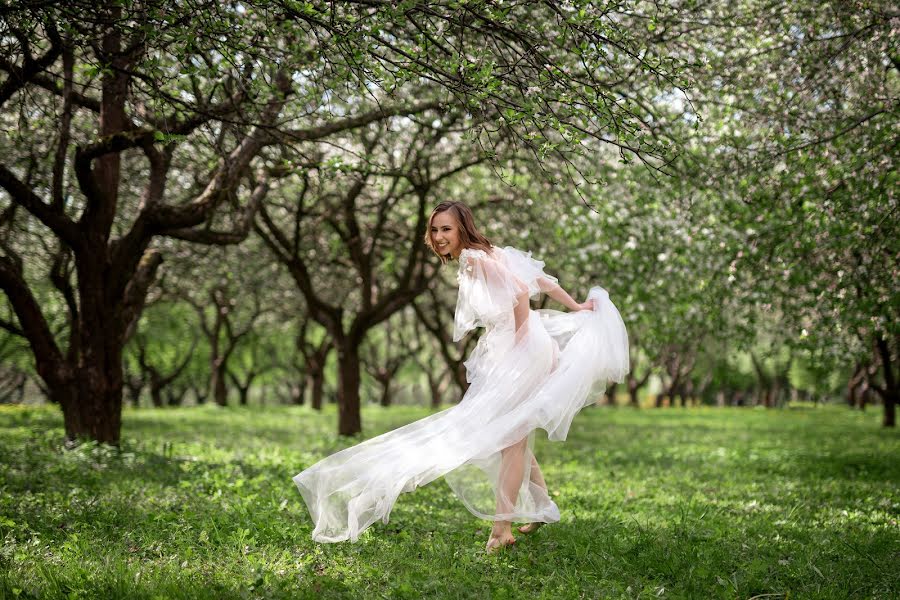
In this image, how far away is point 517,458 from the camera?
5.85 m

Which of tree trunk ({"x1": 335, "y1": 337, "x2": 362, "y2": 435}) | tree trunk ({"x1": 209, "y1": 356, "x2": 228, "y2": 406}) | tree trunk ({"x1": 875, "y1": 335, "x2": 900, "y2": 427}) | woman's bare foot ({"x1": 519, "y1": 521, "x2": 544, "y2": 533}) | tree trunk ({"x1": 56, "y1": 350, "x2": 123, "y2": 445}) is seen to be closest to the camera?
woman's bare foot ({"x1": 519, "y1": 521, "x2": 544, "y2": 533})

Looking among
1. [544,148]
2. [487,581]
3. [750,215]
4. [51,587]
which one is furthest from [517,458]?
[750,215]

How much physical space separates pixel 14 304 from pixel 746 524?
9.87 m

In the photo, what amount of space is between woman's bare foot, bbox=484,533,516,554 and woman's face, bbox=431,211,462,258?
231 centimetres

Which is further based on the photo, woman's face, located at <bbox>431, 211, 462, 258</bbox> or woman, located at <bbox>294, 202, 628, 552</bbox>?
woman's face, located at <bbox>431, 211, 462, 258</bbox>

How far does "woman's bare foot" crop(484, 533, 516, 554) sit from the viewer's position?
18.7ft

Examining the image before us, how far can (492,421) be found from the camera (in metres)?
5.71

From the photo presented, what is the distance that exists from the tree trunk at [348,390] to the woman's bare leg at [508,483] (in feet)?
34.4

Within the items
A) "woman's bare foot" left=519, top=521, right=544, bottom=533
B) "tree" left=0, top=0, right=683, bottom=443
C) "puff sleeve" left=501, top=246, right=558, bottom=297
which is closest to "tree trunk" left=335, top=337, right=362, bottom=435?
"tree" left=0, top=0, right=683, bottom=443

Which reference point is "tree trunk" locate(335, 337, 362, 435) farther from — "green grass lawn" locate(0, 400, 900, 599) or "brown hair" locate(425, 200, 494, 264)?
"brown hair" locate(425, 200, 494, 264)

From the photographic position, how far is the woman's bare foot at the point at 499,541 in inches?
225

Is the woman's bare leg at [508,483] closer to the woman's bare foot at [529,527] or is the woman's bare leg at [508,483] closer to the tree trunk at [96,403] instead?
the woman's bare foot at [529,527]

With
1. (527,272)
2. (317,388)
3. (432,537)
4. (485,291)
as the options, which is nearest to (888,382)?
(527,272)

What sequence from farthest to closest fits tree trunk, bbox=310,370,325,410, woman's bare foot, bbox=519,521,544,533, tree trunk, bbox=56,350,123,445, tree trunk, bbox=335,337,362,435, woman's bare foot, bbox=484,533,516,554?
tree trunk, bbox=310,370,325,410 → tree trunk, bbox=335,337,362,435 → tree trunk, bbox=56,350,123,445 → woman's bare foot, bbox=519,521,544,533 → woman's bare foot, bbox=484,533,516,554
